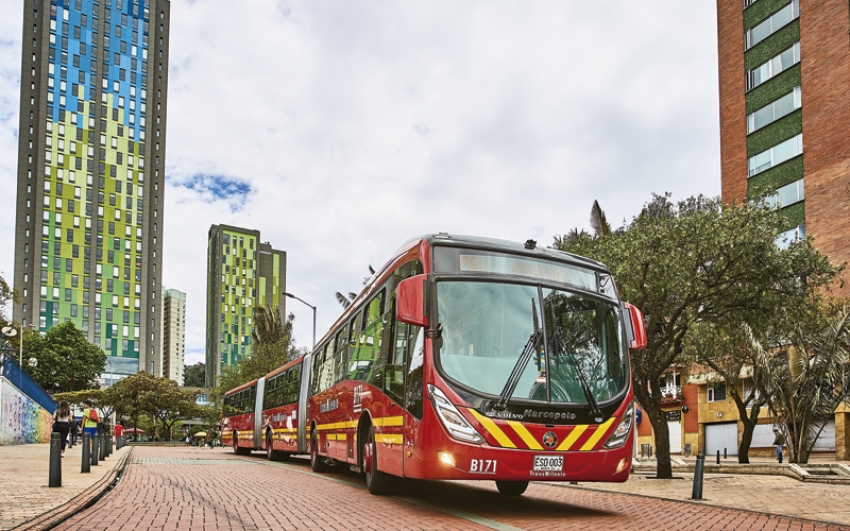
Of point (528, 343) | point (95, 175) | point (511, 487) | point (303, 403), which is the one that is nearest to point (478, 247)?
point (528, 343)

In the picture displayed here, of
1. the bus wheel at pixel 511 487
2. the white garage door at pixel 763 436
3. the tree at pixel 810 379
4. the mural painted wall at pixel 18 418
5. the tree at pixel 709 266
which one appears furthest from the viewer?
the white garage door at pixel 763 436

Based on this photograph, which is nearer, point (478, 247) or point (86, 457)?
point (478, 247)

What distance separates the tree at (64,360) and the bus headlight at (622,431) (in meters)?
91.4

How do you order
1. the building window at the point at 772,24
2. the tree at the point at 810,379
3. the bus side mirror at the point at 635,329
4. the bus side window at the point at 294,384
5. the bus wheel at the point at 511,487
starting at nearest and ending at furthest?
the bus side mirror at the point at 635,329
the bus wheel at the point at 511,487
the bus side window at the point at 294,384
the tree at the point at 810,379
the building window at the point at 772,24

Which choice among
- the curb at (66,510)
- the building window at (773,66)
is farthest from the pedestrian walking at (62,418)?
the building window at (773,66)

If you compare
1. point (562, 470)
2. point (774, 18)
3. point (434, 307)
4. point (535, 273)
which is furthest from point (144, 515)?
point (774, 18)

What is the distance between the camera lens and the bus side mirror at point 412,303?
9289 millimetres

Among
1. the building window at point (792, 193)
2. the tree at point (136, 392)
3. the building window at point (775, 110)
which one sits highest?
the building window at point (775, 110)

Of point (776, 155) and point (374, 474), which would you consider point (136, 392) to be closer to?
point (776, 155)

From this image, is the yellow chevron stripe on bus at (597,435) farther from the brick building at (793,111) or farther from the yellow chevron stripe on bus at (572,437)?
the brick building at (793,111)

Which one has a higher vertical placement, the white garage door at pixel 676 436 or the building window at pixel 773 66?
the building window at pixel 773 66

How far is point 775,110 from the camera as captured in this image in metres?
41.8

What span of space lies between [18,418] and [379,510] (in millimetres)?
29923

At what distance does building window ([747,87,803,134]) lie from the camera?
133 feet
